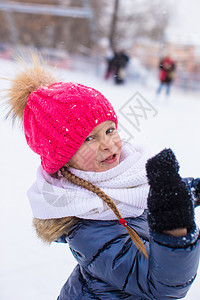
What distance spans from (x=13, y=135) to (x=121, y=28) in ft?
→ 35.9

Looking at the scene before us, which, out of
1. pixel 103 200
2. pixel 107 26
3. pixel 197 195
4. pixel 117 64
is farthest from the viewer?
pixel 107 26

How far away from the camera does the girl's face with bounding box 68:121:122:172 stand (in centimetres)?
82

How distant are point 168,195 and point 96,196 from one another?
0.27m

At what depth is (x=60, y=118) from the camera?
0.82 meters

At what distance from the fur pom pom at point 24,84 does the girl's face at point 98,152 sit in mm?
299

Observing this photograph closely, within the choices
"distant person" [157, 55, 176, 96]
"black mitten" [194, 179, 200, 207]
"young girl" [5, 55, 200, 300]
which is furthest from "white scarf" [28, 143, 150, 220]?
"distant person" [157, 55, 176, 96]

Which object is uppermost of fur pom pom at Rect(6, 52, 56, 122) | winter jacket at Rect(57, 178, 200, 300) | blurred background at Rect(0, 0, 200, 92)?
blurred background at Rect(0, 0, 200, 92)

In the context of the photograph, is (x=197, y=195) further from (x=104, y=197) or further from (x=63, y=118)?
(x=63, y=118)

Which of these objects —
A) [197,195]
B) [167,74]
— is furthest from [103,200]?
[167,74]

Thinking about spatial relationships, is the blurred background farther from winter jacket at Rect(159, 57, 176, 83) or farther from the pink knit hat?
the pink knit hat

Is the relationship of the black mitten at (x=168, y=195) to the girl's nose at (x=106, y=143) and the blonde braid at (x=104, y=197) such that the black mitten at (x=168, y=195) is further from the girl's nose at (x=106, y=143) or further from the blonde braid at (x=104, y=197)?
the girl's nose at (x=106, y=143)

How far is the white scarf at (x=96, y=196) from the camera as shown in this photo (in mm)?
767

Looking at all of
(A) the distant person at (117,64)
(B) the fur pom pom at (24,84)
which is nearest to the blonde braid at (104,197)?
(B) the fur pom pom at (24,84)

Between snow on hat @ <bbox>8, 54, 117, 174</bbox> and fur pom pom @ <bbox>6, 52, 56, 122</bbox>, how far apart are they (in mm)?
40
